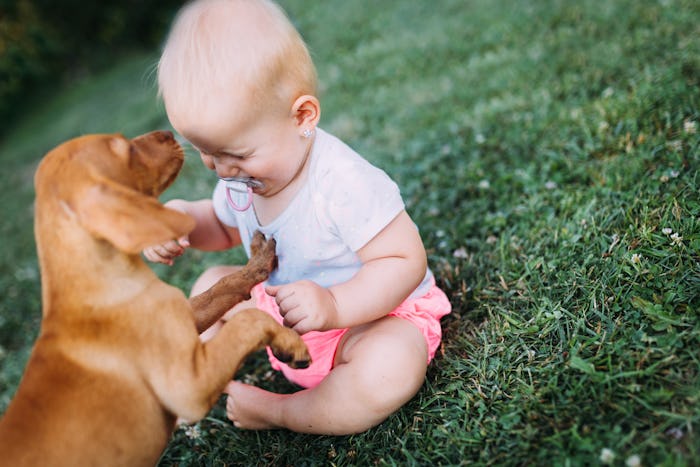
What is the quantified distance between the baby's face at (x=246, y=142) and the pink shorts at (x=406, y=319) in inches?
29.0

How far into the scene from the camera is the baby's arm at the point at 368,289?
2.20 meters

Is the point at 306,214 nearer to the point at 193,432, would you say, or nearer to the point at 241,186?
the point at 241,186

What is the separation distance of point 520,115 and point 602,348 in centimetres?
267

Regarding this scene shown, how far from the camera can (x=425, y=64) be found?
669 centimetres

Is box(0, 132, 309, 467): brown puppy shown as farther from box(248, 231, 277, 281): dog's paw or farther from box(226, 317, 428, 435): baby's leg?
box(248, 231, 277, 281): dog's paw

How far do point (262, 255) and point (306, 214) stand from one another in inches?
13.1

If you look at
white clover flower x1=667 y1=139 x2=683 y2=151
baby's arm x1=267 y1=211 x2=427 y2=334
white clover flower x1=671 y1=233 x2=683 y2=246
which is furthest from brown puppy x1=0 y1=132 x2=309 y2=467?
white clover flower x1=667 y1=139 x2=683 y2=151

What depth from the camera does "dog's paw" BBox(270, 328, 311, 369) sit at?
212cm

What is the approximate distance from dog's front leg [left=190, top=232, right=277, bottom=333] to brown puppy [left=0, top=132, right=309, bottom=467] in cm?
54

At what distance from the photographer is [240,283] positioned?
8.68 feet

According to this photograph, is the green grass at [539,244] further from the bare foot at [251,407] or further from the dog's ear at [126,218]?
the dog's ear at [126,218]

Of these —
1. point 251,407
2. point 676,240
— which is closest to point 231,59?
point 251,407

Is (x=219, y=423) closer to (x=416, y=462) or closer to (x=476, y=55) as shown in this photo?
(x=416, y=462)

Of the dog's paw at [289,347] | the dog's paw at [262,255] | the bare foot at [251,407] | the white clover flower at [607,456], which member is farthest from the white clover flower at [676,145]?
the bare foot at [251,407]
